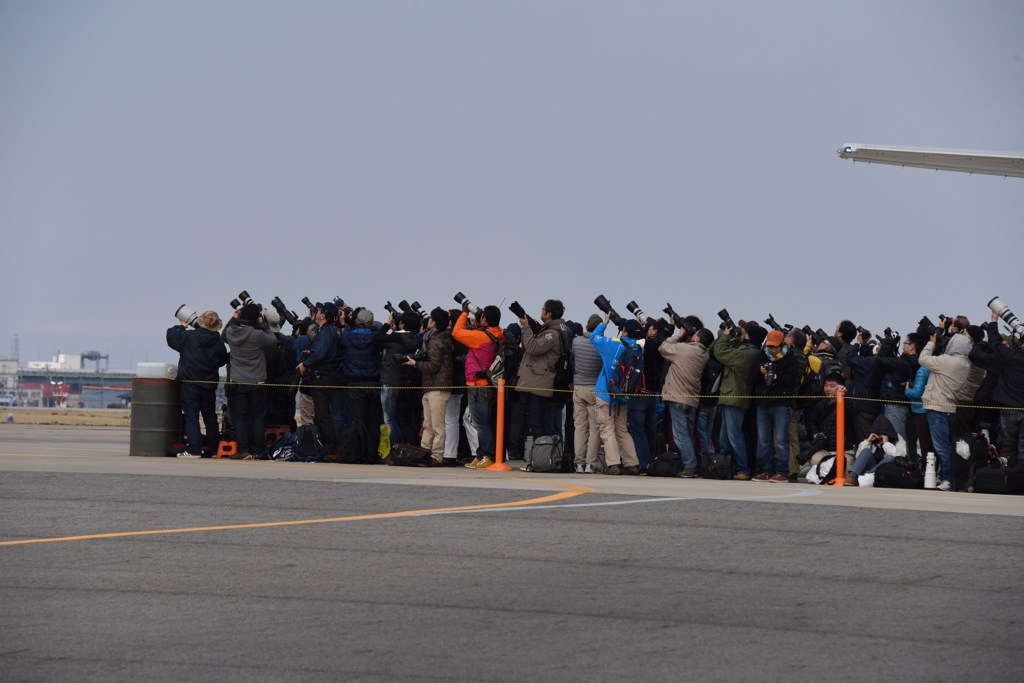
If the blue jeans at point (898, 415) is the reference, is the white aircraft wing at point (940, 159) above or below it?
above

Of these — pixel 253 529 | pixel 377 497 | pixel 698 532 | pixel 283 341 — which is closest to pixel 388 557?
pixel 253 529

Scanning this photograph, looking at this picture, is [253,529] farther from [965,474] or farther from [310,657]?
[965,474]

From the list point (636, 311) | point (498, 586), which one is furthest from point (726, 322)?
point (498, 586)

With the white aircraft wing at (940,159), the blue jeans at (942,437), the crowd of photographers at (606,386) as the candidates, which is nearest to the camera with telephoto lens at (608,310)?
the crowd of photographers at (606,386)

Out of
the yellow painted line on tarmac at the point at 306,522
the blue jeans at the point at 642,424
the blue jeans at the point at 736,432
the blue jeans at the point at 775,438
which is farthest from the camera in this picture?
the blue jeans at the point at 642,424

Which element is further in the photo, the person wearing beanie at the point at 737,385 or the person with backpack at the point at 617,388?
the person with backpack at the point at 617,388

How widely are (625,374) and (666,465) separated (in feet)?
4.76

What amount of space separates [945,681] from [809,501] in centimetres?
A: 723

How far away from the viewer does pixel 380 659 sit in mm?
6562

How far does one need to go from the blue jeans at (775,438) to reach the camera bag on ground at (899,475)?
138 centimetres

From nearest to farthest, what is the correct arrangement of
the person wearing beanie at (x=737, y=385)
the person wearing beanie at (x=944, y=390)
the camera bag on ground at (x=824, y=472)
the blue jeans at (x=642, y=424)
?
the person wearing beanie at (x=944, y=390) → the camera bag on ground at (x=824, y=472) → the person wearing beanie at (x=737, y=385) → the blue jeans at (x=642, y=424)

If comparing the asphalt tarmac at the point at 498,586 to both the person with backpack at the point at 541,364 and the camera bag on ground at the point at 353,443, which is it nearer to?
the person with backpack at the point at 541,364

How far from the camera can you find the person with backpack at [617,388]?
1838 centimetres

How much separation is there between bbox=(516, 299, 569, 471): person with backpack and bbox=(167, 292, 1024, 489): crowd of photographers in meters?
0.03
